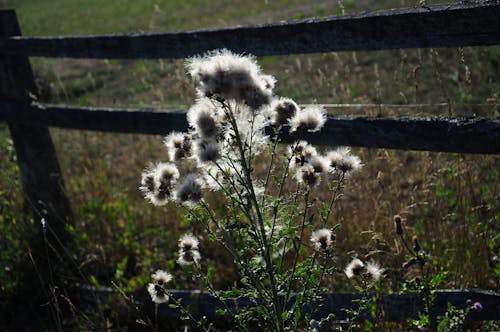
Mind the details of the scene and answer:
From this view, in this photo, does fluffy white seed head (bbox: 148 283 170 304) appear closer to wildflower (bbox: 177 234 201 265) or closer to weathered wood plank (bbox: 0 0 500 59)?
wildflower (bbox: 177 234 201 265)

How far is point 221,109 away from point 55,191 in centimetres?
349

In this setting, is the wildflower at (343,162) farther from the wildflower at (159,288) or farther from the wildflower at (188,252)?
the wildflower at (159,288)

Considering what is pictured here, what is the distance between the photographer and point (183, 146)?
2.36 m

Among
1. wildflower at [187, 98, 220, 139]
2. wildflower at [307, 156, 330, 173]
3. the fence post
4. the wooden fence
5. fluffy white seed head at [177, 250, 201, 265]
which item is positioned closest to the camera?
wildflower at [187, 98, 220, 139]

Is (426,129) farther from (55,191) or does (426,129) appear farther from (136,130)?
(55,191)

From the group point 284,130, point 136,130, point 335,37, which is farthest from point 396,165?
point 136,130

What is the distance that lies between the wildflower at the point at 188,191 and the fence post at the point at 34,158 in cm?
287

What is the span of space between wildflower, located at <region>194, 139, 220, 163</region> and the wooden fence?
1181mm

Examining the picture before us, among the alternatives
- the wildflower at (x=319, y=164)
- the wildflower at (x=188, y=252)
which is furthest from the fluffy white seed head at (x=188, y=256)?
the wildflower at (x=319, y=164)

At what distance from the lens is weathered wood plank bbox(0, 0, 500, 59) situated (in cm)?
251

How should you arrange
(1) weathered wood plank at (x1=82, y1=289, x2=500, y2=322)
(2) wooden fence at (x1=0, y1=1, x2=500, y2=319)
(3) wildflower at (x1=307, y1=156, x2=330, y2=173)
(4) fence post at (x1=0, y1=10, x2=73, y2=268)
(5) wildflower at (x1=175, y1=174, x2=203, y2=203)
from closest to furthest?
(5) wildflower at (x1=175, y1=174, x2=203, y2=203)
(3) wildflower at (x1=307, y1=156, x2=330, y2=173)
(2) wooden fence at (x1=0, y1=1, x2=500, y2=319)
(1) weathered wood plank at (x1=82, y1=289, x2=500, y2=322)
(4) fence post at (x1=0, y1=10, x2=73, y2=268)

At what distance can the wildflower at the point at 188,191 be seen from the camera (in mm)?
2131

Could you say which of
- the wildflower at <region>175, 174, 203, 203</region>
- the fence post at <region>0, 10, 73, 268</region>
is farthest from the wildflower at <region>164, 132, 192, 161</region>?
the fence post at <region>0, 10, 73, 268</region>

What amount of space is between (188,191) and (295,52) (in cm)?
133
